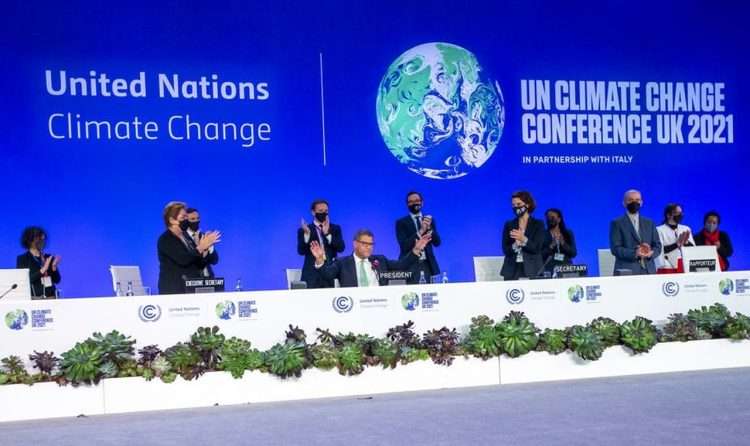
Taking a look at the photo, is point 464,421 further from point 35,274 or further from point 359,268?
point 35,274

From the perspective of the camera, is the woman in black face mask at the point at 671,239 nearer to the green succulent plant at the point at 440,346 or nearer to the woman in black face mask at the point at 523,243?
the woman in black face mask at the point at 523,243

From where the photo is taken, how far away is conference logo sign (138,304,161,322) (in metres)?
6.16

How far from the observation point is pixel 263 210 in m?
9.77

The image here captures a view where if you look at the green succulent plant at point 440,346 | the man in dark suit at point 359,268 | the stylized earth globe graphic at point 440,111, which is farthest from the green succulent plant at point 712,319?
the stylized earth globe graphic at point 440,111

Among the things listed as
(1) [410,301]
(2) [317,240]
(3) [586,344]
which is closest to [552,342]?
(3) [586,344]

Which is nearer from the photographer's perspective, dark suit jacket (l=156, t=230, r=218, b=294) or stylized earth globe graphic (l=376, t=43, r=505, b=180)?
dark suit jacket (l=156, t=230, r=218, b=294)

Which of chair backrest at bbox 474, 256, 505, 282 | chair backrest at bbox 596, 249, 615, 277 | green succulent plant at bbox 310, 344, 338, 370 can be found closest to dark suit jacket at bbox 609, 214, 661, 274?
chair backrest at bbox 596, 249, 615, 277

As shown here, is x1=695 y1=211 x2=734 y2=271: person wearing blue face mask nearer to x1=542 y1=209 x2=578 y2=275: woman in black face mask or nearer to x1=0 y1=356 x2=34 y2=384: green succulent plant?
x1=542 y1=209 x2=578 y2=275: woman in black face mask

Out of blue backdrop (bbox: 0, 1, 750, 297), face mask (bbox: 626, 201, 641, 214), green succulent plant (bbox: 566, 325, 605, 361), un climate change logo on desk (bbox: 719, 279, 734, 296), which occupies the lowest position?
green succulent plant (bbox: 566, 325, 605, 361)

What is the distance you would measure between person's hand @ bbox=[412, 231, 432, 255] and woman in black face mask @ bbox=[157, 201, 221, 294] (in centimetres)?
236

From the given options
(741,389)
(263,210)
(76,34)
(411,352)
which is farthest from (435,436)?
(76,34)

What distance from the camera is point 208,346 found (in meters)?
6.12

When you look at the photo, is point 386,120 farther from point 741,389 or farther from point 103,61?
point 741,389

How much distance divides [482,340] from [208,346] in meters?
1.63
